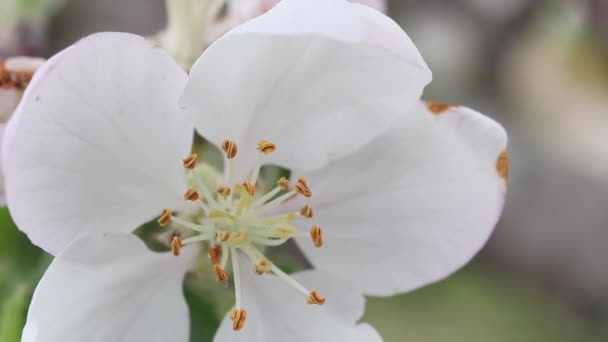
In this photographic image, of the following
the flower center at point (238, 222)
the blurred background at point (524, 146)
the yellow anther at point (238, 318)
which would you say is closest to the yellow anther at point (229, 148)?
the flower center at point (238, 222)

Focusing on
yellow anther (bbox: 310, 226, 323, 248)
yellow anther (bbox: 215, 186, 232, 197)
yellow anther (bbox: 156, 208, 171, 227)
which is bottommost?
yellow anther (bbox: 156, 208, 171, 227)

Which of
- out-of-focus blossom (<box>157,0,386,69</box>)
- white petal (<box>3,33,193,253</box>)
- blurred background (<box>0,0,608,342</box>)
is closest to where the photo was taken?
white petal (<box>3,33,193,253</box>)

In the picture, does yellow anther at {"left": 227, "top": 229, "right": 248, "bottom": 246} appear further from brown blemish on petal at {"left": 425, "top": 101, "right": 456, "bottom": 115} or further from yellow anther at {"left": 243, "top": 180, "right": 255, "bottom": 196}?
brown blemish on petal at {"left": 425, "top": 101, "right": 456, "bottom": 115}

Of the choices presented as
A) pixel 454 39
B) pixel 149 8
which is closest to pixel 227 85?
pixel 149 8

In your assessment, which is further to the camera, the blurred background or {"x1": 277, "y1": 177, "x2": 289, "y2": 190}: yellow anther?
the blurred background

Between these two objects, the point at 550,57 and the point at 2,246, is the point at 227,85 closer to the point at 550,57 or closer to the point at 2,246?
the point at 2,246

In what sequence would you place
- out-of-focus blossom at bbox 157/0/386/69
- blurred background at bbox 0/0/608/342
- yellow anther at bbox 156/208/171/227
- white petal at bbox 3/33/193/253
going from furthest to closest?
blurred background at bbox 0/0/608/342, out-of-focus blossom at bbox 157/0/386/69, yellow anther at bbox 156/208/171/227, white petal at bbox 3/33/193/253

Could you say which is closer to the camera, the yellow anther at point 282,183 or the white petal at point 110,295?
the white petal at point 110,295

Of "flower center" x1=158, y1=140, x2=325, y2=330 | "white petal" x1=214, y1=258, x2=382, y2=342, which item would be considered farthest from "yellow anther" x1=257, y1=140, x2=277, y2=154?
"white petal" x1=214, y1=258, x2=382, y2=342

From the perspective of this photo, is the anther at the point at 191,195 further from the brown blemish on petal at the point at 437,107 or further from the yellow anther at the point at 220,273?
the brown blemish on petal at the point at 437,107
